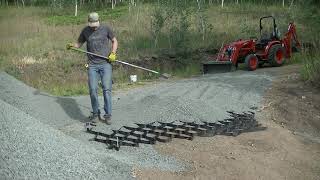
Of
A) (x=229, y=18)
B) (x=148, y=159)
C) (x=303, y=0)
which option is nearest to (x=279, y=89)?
(x=303, y=0)

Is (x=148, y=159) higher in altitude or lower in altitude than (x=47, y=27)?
lower

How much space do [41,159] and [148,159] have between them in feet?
5.18

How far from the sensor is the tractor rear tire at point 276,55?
621 inches

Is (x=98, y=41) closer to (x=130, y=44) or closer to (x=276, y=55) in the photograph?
(x=276, y=55)

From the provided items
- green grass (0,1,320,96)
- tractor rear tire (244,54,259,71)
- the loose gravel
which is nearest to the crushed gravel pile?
the loose gravel

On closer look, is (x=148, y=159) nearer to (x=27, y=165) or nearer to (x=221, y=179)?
(x=221, y=179)

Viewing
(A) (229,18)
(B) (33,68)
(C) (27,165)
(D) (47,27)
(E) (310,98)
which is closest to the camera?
(C) (27,165)

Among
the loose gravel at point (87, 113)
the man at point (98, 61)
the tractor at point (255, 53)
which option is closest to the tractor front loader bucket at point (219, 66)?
the tractor at point (255, 53)

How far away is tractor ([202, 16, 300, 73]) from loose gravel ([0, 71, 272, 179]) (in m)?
2.03

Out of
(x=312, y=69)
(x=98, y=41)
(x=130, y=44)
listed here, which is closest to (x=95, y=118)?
(x=98, y=41)

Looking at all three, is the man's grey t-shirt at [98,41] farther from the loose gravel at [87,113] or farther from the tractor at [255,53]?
the tractor at [255,53]

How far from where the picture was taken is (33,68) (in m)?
17.1

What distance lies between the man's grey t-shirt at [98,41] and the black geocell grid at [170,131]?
3.49 feet

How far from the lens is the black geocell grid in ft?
23.5
